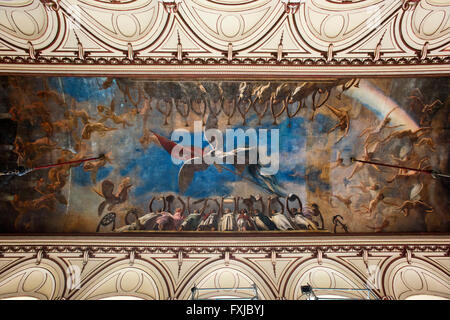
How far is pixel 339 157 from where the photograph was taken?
33.6 feet

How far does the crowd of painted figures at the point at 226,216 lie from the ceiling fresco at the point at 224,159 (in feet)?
0.11

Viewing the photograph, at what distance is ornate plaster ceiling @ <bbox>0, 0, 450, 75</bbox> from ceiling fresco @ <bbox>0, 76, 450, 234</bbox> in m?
0.86

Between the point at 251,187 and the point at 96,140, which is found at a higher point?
the point at 96,140

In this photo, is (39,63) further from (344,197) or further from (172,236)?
(344,197)

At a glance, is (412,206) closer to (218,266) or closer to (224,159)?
(224,159)

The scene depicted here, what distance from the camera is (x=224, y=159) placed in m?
10.4

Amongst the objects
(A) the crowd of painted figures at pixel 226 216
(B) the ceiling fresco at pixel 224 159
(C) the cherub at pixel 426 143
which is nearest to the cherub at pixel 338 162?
(B) the ceiling fresco at pixel 224 159

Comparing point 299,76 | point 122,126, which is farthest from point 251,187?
point 122,126

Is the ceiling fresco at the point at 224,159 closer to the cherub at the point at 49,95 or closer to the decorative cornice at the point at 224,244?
the cherub at the point at 49,95

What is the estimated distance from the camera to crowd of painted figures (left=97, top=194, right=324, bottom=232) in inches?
399

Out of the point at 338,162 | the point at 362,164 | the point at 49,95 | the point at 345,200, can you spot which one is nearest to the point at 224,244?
the point at 345,200

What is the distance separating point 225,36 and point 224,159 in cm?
388

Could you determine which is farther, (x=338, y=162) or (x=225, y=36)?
(x=338, y=162)

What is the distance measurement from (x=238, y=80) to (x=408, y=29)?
17.0 feet
